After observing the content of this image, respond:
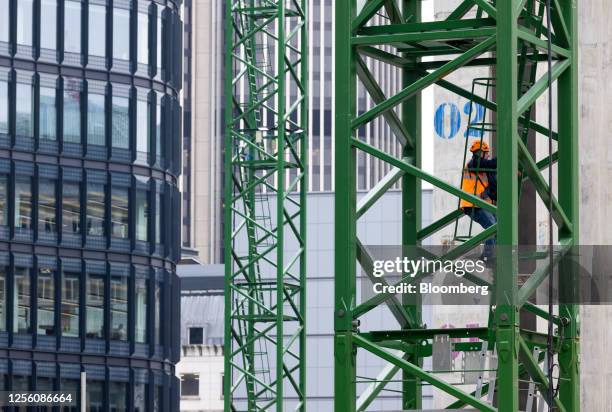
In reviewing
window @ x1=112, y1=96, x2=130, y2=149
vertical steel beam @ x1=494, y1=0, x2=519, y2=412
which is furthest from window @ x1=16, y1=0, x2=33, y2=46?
vertical steel beam @ x1=494, y1=0, x2=519, y2=412

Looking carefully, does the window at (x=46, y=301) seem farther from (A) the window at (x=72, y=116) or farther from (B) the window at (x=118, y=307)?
(A) the window at (x=72, y=116)

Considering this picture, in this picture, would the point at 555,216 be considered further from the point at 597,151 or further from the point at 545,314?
the point at 597,151

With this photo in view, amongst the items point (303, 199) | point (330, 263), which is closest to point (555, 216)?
point (303, 199)

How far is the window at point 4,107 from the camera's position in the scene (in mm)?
70562

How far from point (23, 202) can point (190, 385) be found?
222ft

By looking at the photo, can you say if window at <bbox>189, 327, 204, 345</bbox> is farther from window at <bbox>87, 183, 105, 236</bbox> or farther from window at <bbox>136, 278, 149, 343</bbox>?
window at <bbox>87, 183, 105, 236</bbox>

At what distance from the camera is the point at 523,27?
18.4 meters

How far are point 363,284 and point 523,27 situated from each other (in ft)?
10.9

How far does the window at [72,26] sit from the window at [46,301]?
32.0 ft

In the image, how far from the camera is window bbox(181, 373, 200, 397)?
137 m

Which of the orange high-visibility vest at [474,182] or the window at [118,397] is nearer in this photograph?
the orange high-visibility vest at [474,182]

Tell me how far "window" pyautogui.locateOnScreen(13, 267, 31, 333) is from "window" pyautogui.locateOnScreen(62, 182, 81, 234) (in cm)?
288

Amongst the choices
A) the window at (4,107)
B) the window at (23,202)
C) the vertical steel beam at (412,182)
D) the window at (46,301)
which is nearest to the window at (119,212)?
the window at (46,301)

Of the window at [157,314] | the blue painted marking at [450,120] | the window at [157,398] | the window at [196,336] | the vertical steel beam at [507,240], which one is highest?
the blue painted marking at [450,120]
